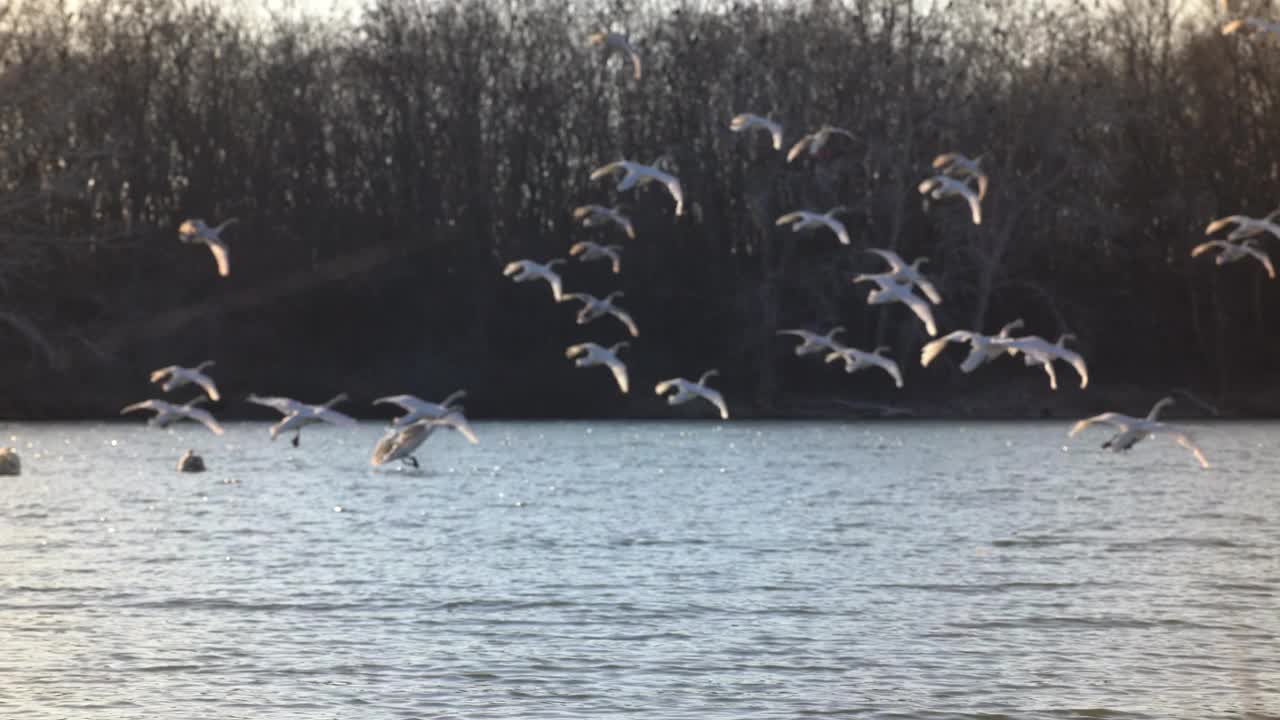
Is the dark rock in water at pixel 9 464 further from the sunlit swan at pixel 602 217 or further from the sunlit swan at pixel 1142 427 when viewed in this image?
the sunlit swan at pixel 1142 427

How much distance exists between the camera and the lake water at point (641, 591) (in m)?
20.1

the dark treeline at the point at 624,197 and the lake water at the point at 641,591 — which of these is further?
the dark treeline at the point at 624,197

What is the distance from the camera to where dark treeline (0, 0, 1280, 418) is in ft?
247

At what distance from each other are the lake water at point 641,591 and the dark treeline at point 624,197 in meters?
21.6

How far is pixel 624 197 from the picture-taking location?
3312 inches

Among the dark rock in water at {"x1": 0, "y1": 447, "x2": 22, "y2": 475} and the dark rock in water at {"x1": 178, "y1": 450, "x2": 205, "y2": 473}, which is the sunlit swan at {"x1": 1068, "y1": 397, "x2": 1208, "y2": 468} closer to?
the dark rock in water at {"x1": 178, "y1": 450, "x2": 205, "y2": 473}

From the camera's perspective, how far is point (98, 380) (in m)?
76.2

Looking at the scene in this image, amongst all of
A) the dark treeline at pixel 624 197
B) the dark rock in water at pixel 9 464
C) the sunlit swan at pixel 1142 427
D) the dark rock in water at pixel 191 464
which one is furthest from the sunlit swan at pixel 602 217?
the dark treeline at pixel 624 197

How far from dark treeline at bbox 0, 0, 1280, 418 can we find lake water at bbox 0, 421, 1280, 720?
850 inches

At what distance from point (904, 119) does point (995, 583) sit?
48.2 metres

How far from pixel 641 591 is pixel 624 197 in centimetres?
5671

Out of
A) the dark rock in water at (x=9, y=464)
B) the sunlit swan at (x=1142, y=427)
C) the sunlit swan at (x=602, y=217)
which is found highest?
the sunlit swan at (x=602, y=217)

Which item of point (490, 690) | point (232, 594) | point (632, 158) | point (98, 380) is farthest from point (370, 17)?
point (490, 690)

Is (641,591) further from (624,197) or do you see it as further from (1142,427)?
(624,197)
